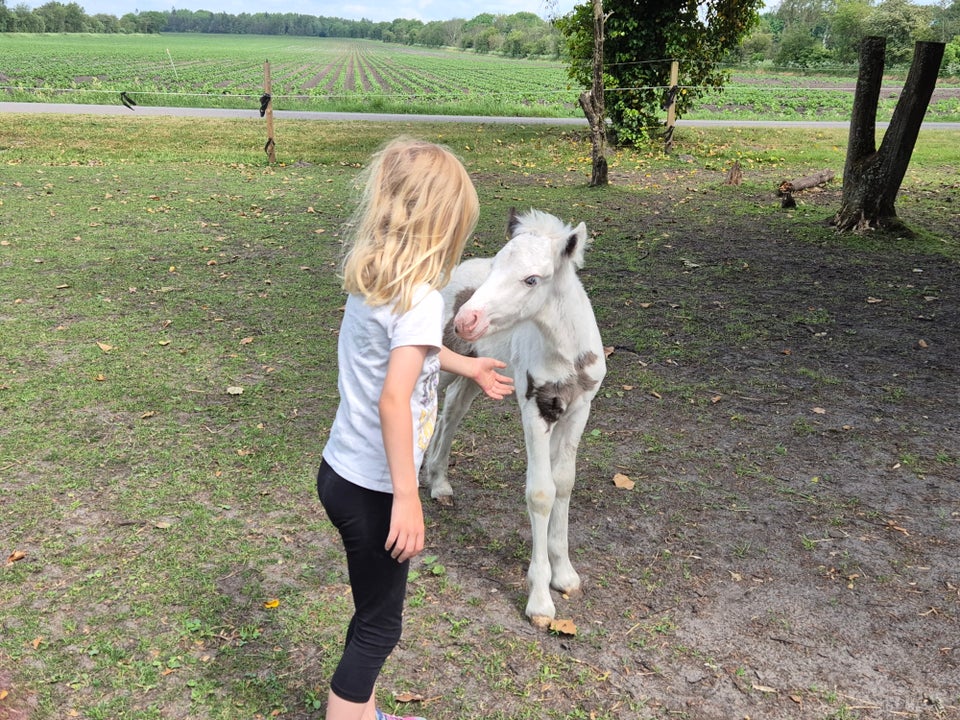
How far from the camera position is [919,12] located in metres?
72.4

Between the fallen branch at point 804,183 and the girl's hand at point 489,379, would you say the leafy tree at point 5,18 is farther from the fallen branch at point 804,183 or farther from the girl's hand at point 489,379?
the girl's hand at point 489,379

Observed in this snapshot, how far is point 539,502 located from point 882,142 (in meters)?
9.03

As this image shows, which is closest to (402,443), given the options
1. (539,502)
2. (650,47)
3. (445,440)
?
(539,502)

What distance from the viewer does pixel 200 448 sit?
468 centimetres

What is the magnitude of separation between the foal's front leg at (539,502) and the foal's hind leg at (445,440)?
37.1 inches

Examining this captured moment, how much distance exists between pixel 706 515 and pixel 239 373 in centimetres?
361

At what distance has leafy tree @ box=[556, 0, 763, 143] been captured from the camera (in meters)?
16.9

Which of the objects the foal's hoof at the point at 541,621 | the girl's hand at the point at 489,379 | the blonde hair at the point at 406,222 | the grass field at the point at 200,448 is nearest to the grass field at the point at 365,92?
the grass field at the point at 200,448

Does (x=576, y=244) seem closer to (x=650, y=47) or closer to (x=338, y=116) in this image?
(x=650, y=47)

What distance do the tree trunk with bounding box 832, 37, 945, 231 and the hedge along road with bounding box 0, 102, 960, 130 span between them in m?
12.4

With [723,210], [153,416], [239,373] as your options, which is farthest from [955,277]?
[153,416]

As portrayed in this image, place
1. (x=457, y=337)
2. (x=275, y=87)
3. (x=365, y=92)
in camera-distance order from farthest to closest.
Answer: (x=275, y=87) → (x=365, y=92) → (x=457, y=337)

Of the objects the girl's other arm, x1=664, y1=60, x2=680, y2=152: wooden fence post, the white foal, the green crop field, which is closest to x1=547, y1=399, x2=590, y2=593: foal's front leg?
the white foal

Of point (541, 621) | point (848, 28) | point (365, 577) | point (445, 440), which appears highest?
point (848, 28)
